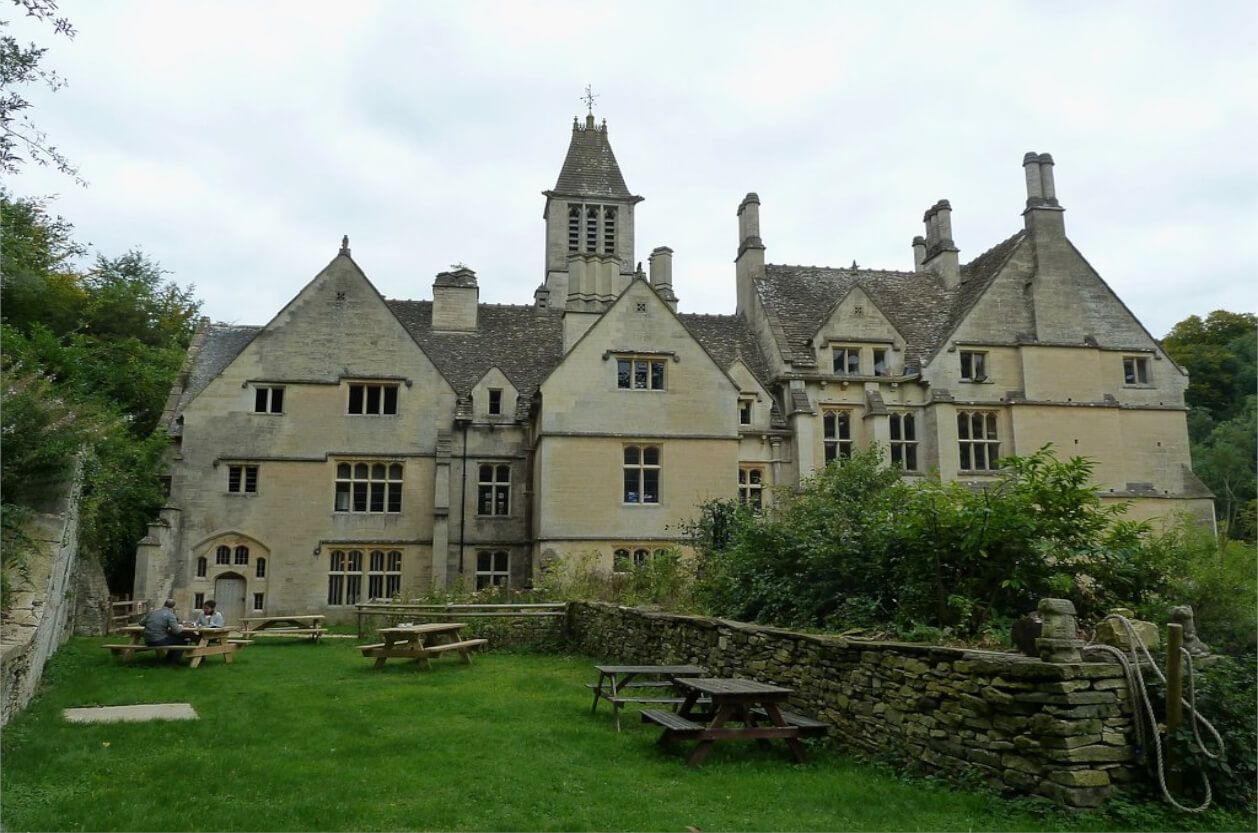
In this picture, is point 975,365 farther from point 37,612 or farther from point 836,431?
point 37,612

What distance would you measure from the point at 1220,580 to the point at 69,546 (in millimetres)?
20939

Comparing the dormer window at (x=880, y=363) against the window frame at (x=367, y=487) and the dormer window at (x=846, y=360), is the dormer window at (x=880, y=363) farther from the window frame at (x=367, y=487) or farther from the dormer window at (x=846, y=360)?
the window frame at (x=367, y=487)

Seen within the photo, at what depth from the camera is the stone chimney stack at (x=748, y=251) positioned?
120ft

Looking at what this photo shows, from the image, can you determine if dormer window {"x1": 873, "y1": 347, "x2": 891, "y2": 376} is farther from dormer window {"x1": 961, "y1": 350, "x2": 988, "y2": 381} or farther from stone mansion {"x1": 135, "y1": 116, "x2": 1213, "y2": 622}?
dormer window {"x1": 961, "y1": 350, "x2": 988, "y2": 381}

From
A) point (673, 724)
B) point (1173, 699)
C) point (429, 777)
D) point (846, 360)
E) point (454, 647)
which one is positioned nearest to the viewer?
point (1173, 699)

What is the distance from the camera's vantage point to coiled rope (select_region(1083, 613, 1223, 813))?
24.3 feet

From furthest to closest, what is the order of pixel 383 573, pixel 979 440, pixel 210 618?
1. pixel 979 440
2. pixel 383 573
3. pixel 210 618

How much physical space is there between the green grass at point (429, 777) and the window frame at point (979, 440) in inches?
905

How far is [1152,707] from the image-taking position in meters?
7.91

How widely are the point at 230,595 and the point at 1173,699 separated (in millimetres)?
27126

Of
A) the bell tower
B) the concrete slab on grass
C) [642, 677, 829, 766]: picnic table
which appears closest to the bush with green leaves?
[642, 677, 829, 766]: picnic table

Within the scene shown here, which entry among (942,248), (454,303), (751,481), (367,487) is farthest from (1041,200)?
(367,487)

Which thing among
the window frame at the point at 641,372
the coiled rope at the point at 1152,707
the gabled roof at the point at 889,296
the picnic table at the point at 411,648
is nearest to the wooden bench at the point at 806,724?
the coiled rope at the point at 1152,707

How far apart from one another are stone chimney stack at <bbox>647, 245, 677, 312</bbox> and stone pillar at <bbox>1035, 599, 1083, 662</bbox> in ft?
97.2
